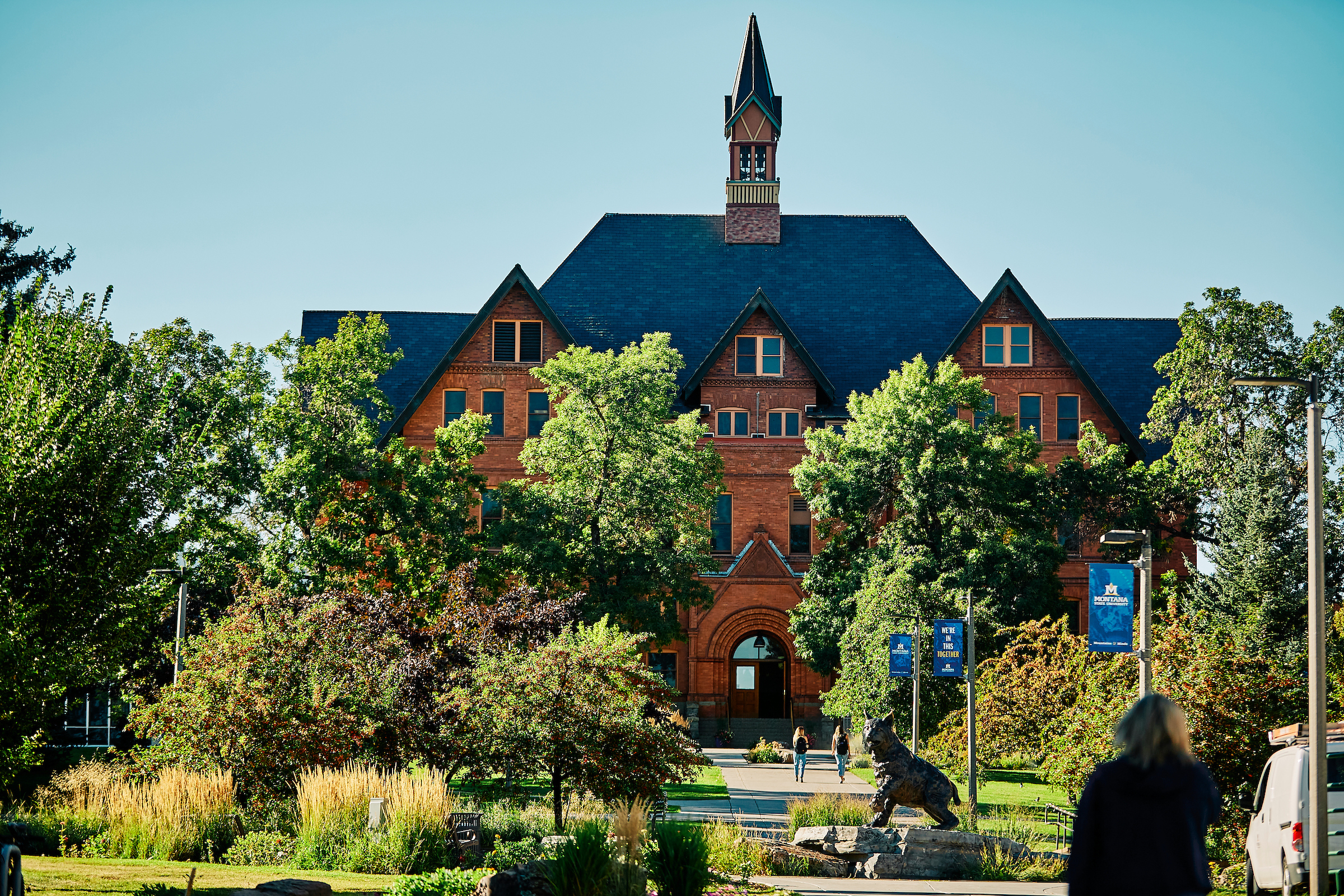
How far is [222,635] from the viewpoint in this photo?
890 inches

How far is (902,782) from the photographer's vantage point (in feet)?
67.9

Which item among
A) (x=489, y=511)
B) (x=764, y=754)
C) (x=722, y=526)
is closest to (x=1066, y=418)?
(x=722, y=526)

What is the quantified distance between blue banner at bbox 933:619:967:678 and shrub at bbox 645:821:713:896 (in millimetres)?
17107

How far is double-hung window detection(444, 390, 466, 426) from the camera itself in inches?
2085

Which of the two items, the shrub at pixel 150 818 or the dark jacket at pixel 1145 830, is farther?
the shrub at pixel 150 818

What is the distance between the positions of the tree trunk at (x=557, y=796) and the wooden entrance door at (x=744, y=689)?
32.9 metres

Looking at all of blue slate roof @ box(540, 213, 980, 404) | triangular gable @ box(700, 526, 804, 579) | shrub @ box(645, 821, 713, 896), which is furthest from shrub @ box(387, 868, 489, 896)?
blue slate roof @ box(540, 213, 980, 404)

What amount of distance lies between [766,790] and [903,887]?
1574cm

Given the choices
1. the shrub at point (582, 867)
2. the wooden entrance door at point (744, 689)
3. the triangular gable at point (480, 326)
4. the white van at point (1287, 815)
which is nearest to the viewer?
the shrub at point (582, 867)

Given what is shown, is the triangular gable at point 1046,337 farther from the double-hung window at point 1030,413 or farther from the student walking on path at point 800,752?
the student walking on path at point 800,752

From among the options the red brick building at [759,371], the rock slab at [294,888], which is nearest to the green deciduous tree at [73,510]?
the rock slab at [294,888]

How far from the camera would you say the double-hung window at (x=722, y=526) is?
2132 inches

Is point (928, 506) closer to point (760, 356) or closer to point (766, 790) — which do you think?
point (760, 356)

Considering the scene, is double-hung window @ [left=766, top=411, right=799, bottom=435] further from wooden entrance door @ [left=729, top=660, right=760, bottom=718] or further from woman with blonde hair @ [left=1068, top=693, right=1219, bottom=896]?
woman with blonde hair @ [left=1068, top=693, right=1219, bottom=896]
